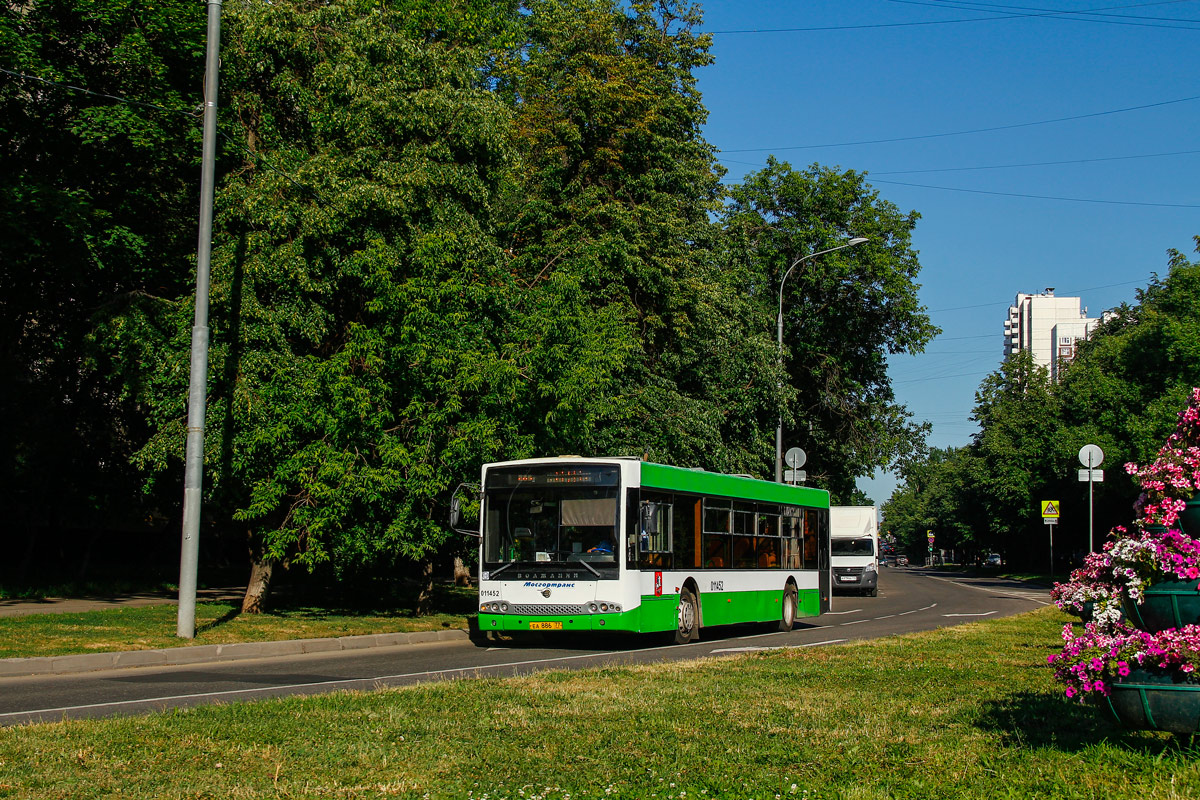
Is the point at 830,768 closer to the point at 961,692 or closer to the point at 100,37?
the point at 961,692

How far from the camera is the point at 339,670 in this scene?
13648 mm

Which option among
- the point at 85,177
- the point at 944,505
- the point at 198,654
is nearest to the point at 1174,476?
the point at 198,654

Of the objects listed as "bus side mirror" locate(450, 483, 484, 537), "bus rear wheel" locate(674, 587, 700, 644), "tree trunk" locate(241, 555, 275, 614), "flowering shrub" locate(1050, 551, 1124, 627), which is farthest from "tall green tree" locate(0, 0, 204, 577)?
"flowering shrub" locate(1050, 551, 1124, 627)

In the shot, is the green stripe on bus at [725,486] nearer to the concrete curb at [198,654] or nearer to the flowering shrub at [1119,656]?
the concrete curb at [198,654]

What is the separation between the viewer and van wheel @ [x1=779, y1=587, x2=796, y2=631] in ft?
72.4

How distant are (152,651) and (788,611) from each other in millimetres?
12492

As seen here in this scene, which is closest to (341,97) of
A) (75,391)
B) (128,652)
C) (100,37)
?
(100,37)

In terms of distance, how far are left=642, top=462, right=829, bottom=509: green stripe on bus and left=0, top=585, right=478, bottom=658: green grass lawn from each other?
17.3 ft

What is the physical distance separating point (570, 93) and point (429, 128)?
8.12 m

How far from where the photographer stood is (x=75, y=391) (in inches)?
1029

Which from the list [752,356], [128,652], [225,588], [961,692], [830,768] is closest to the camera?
[830,768]

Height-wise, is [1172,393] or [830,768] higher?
[1172,393]

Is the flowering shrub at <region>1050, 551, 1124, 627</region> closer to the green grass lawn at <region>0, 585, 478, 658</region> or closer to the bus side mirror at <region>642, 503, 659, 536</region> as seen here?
the bus side mirror at <region>642, 503, 659, 536</region>

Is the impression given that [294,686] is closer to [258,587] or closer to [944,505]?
[258,587]
